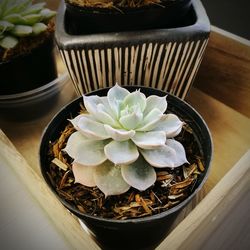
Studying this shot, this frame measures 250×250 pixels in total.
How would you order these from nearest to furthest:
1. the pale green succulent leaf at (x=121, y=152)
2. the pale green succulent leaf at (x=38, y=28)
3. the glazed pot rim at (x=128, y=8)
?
1. the pale green succulent leaf at (x=121, y=152)
2. the glazed pot rim at (x=128, y=8)
3. the pale green succulent leaf at (x=38, y=28)

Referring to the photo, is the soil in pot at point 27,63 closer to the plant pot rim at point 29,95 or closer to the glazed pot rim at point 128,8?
the plant pot rim at point 29,95

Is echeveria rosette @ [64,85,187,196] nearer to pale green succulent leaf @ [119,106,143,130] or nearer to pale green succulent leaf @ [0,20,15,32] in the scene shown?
pale green succulent leaf @ [119,106,143,130]

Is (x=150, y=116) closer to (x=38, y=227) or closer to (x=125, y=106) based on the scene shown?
(x=125, y=106)

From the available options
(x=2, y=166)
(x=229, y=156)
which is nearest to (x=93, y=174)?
(x=2, y=166)

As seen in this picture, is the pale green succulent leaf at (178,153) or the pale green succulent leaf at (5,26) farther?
the pale green succulent leaf at (5,26)

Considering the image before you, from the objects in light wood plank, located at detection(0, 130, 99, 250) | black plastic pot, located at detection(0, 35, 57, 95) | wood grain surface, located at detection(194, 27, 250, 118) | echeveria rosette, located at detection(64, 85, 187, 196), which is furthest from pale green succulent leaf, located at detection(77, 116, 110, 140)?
wood grain surface, located at detection(194, 27, 250, 118)

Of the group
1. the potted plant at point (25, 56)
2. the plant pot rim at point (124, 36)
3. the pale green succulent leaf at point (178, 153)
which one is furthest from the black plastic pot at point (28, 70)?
the pale green succulent leaf at point (178, 153)

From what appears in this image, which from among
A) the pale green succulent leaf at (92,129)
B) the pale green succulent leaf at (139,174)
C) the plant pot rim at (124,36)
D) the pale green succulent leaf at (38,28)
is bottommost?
the pale green succulent leaf at (139,174)
